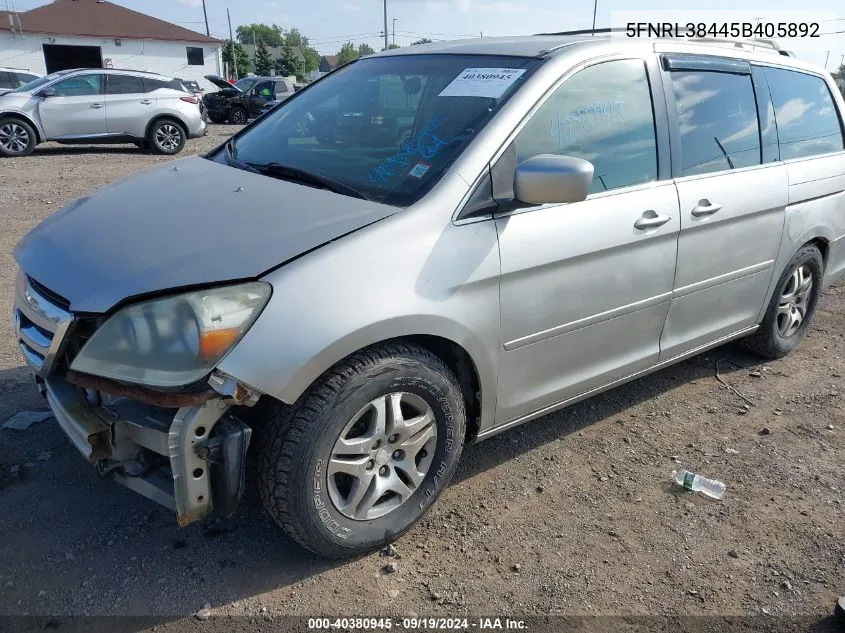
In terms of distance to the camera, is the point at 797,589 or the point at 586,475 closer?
the point at 797,589

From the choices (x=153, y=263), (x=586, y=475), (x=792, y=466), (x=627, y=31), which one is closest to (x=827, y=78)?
(x=627, y=31)

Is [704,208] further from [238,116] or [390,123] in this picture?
[238,116]

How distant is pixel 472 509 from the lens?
302 cm

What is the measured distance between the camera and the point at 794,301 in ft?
15.0

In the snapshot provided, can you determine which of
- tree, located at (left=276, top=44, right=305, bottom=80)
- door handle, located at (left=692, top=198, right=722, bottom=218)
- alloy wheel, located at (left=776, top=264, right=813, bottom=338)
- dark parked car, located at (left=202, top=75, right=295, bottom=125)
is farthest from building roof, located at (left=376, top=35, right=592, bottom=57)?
tree, located at (left=276, top=44, right=305, bottom=80)

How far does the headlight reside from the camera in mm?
2150

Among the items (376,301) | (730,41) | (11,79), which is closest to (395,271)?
(376,301)

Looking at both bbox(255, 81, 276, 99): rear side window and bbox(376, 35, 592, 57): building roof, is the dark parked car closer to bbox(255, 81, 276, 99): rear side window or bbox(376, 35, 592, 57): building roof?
bbox(255, 81, 276, 99): rear side window

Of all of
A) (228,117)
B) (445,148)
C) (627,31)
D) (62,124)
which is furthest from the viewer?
(228,117)

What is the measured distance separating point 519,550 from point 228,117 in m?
22.5

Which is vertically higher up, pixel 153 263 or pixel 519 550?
pixel 153 263

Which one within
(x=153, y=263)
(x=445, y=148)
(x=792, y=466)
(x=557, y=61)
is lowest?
(x=792, y=466)

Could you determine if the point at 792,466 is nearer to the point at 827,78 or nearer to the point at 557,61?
the point at 557,61

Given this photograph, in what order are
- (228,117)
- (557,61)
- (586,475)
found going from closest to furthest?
1. (557,61)
2. (586,475)
3. (228,117)
